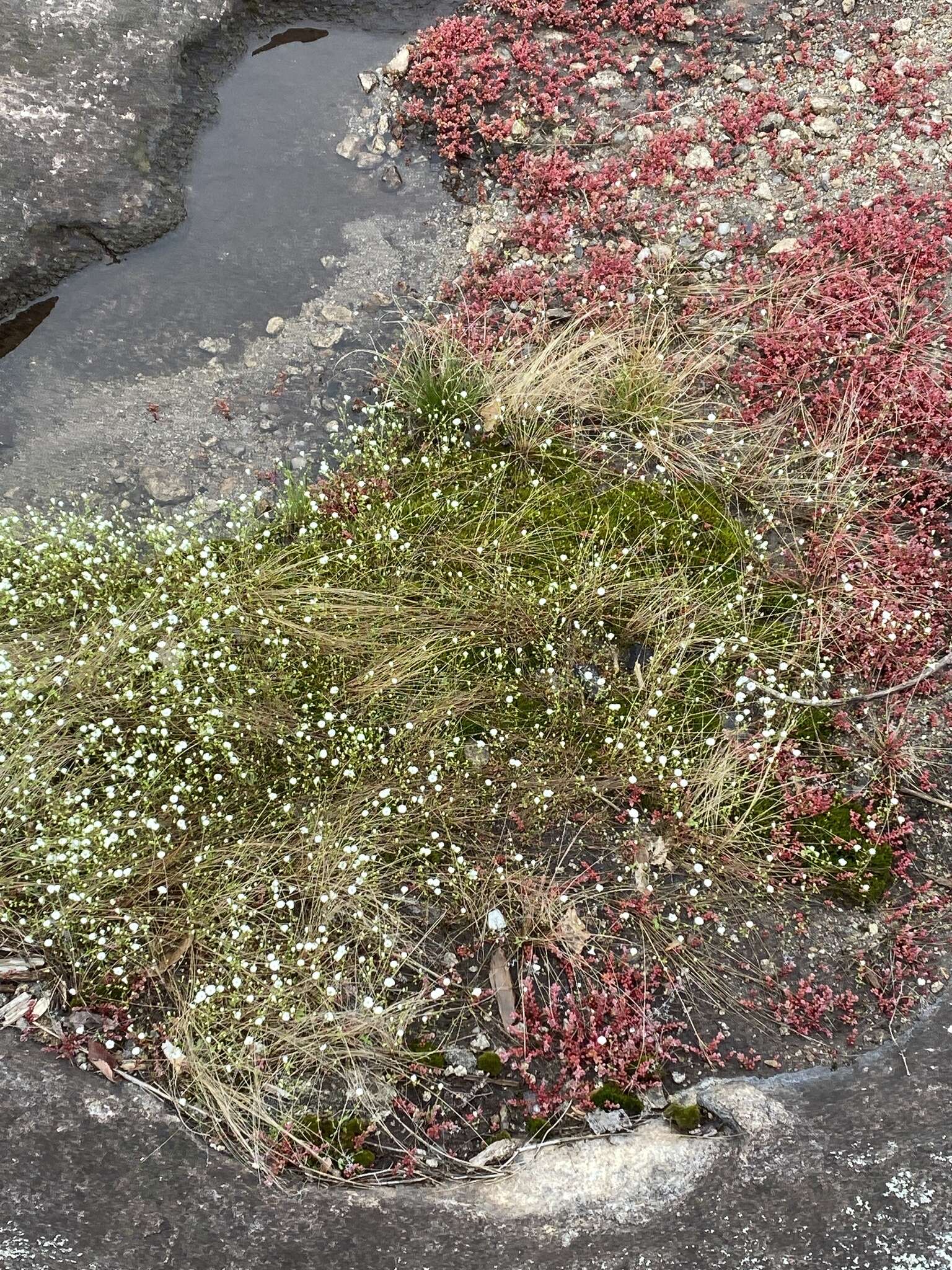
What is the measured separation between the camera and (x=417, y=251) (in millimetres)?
7156

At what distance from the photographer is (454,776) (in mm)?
5309

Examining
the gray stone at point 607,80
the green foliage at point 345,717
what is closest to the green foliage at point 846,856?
the green foliage at point 345,717

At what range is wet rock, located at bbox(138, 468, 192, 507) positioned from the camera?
6480 millimetres

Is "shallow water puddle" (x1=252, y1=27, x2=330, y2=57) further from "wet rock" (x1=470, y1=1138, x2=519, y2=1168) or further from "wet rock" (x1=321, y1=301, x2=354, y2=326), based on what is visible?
"wet rock" (x1=470, y1=1138, x2=519, y2=1168)

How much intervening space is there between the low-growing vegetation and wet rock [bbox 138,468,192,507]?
10.3 inches

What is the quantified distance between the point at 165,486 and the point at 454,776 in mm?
3488

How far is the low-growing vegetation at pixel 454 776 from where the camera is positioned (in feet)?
15.4

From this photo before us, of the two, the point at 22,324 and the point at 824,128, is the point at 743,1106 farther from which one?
the point at 22,324

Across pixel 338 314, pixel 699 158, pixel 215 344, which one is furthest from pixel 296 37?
pixel 699 158

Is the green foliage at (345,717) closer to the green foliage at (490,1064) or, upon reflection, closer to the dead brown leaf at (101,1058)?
the green foliage at (490,1064)

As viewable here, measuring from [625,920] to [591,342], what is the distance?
443 cm

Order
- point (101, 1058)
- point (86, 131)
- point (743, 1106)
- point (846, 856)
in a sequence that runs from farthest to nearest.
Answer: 1. point (86, 131)
2. point (846, 856)
3. point (101, 1058)
4. point (743, 1106)

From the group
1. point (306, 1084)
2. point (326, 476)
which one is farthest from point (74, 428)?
point (306, 1084)

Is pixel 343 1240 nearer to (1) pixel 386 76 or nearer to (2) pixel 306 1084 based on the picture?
(2) pixel 306 1084
